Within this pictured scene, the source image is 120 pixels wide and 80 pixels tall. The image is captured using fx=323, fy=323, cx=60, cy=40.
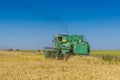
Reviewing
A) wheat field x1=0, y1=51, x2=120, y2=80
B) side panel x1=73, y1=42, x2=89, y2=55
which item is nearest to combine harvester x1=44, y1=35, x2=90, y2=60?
side panel x1=73, y1=42, x2=89, y2=55

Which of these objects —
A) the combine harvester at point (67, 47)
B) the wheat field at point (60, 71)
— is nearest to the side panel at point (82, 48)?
the combine harvester at point (67, 47)

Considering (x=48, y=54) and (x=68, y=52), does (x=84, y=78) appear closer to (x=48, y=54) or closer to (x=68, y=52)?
(x=68, y=52)

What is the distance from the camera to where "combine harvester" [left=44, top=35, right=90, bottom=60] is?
46.5 metres

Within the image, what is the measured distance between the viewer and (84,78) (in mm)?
18031

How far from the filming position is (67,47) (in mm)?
47969

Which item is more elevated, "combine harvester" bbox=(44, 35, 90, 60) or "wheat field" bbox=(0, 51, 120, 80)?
"combine harvester" bbox=(44, 35, 90, 60)

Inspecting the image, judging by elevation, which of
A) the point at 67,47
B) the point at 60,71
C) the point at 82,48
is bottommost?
the point at 60,71

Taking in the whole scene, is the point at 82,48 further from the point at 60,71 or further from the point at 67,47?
the point at 60,71

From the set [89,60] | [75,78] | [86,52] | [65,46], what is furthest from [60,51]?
[75,78]

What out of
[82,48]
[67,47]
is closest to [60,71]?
[82,48]

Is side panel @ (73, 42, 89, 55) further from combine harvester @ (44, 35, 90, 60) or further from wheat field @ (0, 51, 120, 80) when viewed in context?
wheat field @ (0, 51, 120, 80)

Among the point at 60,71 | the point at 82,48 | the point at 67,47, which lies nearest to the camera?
the point at 60,71

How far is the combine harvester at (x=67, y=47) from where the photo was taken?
4650cm

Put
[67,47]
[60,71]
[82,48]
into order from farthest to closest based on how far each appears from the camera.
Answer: [67,47] < [82,48] < [60,71]
